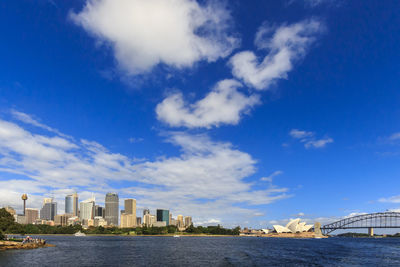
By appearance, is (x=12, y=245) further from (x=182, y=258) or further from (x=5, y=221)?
(x=182, y=258)

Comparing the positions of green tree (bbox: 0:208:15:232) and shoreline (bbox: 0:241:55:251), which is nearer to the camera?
shoreline (bbox: 0:241:55:251)

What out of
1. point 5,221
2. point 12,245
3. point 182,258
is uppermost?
point 5,221

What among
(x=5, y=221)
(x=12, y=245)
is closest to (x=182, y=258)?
(x=12, y=245)

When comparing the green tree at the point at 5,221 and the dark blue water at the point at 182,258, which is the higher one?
the green tree at the point at 5,221

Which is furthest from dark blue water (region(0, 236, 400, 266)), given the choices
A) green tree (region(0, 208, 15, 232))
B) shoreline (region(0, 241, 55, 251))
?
green tree (region(0, 208, 15, 232))

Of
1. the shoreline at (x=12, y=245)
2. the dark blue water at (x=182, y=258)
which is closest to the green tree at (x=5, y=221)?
the shoreline at (x=12, y=245)

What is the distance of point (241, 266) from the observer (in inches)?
2835

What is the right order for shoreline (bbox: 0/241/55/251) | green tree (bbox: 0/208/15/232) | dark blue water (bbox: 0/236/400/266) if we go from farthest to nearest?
green tree (bbox: 0/208/15/232) < shoreline (bbox: 0/241/55/251) < dark blue water (bbox: 0/236/400/266)

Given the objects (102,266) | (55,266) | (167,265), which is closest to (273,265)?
(167,265)

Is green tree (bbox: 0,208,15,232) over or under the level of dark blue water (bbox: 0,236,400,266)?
over

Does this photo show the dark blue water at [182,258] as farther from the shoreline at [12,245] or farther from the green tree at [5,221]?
the green tree at [5,221]

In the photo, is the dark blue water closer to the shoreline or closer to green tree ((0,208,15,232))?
the shoreline

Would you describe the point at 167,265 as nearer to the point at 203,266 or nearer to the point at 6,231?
the point at 203,266

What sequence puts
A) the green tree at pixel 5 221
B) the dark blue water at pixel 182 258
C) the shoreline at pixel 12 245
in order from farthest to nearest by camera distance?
the green tree at pixel 5 221 → the shoreline at pixel 12 245 → the dark blue water at pixel 182 258
